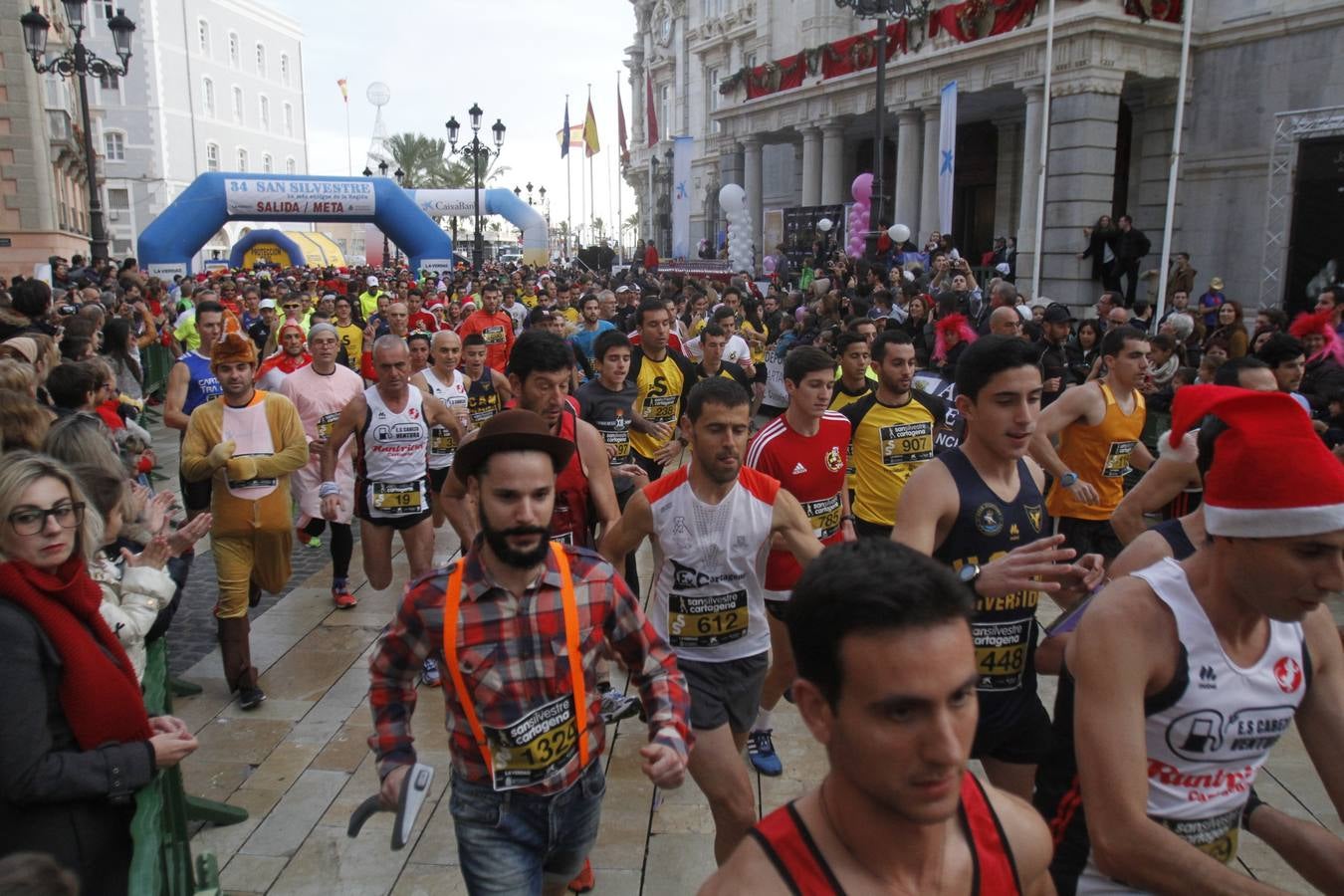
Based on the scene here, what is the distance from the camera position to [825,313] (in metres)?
13.2

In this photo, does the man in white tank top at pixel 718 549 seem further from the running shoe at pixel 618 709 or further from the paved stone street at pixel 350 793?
the running shoe at pixel 618 709

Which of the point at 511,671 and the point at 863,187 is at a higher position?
the point at 863,187

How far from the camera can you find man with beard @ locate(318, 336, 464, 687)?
245 inches

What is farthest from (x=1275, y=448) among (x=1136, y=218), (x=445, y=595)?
(x=1136, y=218)

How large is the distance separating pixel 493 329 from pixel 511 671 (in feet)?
33.0

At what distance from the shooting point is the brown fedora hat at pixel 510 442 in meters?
2.65

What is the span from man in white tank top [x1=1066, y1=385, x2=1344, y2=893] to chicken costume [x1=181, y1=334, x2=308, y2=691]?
4560 millimetres

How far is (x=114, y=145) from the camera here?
56.5 meters

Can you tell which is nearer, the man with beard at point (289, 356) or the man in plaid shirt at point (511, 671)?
the man in plaid shirt at point (511, 671)

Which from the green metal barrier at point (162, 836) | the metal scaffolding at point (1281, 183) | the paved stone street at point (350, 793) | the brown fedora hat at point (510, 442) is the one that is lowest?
the paved stone street at point (350, 793)

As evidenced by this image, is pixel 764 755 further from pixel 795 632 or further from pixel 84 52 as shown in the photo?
pixel 84 52

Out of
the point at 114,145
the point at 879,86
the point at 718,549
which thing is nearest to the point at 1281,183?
the point at 879,86

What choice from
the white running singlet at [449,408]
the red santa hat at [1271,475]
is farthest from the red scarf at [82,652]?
the white running singlet at [449,408]

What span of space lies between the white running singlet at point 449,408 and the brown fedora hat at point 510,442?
4.30 meters
